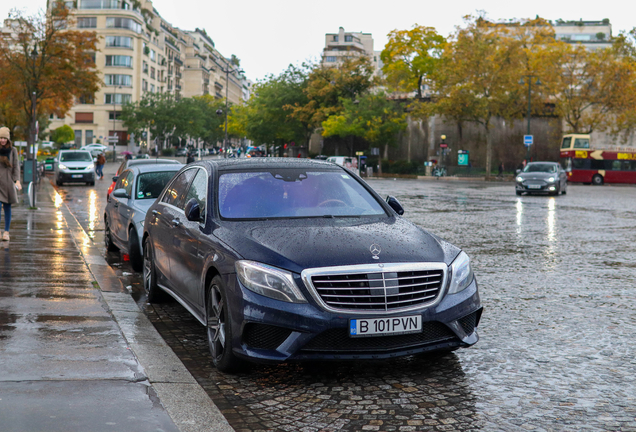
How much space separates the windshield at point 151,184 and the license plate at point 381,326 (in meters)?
6.35

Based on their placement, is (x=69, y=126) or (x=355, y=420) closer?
(x=355, y=420)

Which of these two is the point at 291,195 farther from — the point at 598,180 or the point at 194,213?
the point at 598,180

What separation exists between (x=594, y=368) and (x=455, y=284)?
1251 mm

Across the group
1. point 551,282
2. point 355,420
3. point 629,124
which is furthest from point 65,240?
point 629,124

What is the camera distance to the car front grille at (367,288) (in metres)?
4.92

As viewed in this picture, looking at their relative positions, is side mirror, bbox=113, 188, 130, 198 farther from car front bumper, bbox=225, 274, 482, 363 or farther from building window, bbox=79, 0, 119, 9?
building window, bbox=79, 0, 119, 9

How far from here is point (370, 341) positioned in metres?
5.01

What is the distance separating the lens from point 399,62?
237 ft

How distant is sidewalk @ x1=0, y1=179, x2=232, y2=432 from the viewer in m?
4.18

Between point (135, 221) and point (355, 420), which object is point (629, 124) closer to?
point (135, 221)

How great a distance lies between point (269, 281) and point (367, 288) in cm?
64

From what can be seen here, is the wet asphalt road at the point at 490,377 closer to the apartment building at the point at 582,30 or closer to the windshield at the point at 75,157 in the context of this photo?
the windshield at the point at 75,157

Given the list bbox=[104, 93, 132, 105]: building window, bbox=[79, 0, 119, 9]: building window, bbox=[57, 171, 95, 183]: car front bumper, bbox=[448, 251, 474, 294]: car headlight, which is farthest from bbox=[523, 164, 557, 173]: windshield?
bbox=[79, 0, 119, 9]: building window

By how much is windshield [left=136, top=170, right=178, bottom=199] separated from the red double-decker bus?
52590mm
